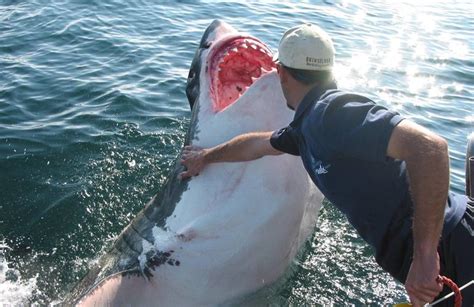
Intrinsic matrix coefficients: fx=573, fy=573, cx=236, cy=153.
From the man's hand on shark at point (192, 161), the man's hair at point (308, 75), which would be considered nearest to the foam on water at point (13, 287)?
the man's hand on shark at point (192, 161)

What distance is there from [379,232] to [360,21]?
11386 mm

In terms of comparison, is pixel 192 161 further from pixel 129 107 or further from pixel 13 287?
pixel 129 107

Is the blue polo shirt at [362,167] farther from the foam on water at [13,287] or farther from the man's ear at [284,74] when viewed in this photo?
the foam on water at [13,287]

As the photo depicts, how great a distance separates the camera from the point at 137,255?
371 cm

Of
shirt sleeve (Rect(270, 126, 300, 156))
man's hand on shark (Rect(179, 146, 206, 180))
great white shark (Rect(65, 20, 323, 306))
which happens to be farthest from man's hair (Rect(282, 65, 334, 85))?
man's hand on shark (Rect(179, 146, 206, 180))

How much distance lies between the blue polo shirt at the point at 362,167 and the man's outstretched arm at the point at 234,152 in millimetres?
370

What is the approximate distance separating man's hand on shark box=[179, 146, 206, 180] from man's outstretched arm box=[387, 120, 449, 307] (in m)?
1.52

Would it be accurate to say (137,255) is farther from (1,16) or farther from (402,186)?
(1,16)

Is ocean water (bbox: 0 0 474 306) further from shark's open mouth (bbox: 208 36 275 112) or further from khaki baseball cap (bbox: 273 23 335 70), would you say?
khaki baseball cap (bbox: 273 23 335 70)

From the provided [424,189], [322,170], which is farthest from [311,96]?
[424,189]

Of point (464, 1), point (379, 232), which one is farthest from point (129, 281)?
point (464, 1)

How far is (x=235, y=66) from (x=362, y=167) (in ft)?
4.93

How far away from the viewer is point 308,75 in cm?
300

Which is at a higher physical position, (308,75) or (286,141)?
(308,75)
